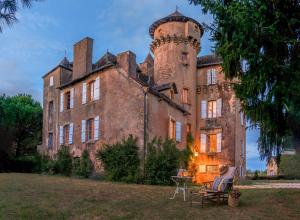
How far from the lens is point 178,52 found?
30047 mm

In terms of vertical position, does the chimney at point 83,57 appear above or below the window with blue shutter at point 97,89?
above

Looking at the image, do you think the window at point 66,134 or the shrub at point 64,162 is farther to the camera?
the window at point 66,134

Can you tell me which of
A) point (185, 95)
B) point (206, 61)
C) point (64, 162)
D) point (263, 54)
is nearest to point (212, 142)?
point (185, 95)

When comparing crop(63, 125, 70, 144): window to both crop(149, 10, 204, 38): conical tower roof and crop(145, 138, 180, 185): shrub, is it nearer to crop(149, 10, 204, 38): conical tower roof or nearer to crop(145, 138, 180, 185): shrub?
crop(145, 138, 180, 185): shrub

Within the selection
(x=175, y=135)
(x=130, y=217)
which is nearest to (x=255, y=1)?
(x=130, y=217)

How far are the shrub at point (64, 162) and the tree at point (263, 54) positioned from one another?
58.4 feet

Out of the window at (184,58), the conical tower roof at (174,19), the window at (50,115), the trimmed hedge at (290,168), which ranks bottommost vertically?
the trimmed hedge at (290,168)

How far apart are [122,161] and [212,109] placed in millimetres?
13306

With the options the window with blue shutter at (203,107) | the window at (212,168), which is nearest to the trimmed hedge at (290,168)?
the window at (212,168)

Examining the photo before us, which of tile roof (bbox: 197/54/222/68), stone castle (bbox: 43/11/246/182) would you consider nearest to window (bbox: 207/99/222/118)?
stone castle (bbox: 43/11/246/182)

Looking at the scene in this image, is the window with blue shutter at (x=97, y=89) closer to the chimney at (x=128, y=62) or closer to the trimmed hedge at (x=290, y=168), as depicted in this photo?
the chimney at (x=128, y=62)

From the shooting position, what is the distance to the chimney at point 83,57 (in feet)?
86.9

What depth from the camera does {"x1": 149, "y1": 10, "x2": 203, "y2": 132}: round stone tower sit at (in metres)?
29.9

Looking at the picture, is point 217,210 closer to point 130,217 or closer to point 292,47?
point 130,217
